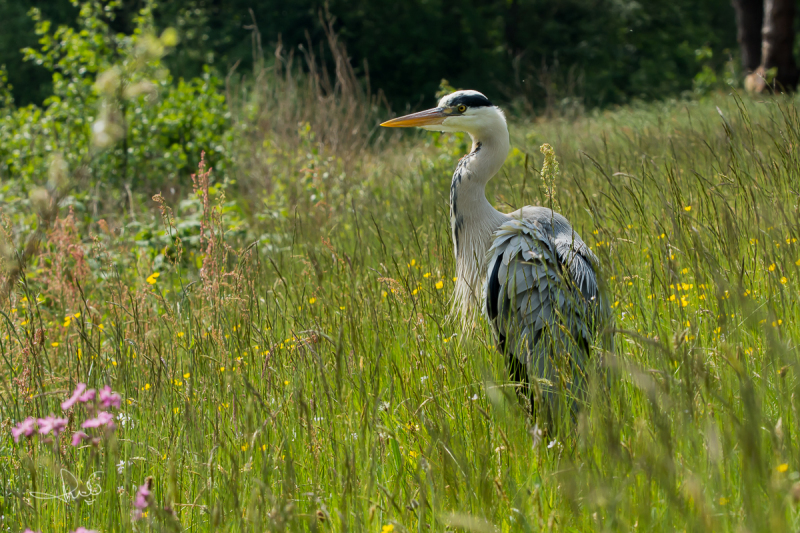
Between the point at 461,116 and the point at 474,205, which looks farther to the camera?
the point at 461,116

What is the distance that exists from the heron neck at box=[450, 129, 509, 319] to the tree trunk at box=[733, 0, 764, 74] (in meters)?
14.7

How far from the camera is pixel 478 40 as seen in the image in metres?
28.7

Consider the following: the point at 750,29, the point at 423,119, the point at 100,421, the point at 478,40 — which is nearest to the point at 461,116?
the point at 423,119

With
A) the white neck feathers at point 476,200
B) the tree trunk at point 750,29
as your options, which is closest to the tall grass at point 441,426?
the white neck feathers at point 476,200

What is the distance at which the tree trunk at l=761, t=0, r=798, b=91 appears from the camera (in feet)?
42.2

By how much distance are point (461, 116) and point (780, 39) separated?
42.7 ft

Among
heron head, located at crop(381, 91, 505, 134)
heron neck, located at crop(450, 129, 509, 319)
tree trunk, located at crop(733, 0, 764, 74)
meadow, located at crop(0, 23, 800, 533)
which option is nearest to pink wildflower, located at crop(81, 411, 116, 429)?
meadow, located at crop(0, 23, 800, 533)

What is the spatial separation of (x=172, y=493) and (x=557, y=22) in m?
30.3

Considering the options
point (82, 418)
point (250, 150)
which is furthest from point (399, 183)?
point (82, 418)

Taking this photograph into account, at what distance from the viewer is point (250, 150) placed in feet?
27.3

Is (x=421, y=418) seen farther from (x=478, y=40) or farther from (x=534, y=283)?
(x=478, y=40)

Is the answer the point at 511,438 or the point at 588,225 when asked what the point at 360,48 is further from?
the point at 511,438

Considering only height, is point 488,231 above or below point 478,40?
Answer: below
